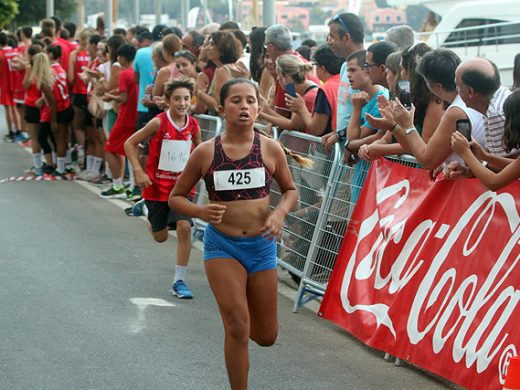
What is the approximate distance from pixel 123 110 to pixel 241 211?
9313 millimetres

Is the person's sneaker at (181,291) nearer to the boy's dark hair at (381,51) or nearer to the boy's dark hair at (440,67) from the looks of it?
the boy's dark hair at (381,51)

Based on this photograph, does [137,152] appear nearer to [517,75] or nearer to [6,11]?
A: [517,75]

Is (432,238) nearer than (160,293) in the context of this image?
Yes

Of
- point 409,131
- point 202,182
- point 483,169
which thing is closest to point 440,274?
point 483,169

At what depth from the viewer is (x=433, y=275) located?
6.95 meters

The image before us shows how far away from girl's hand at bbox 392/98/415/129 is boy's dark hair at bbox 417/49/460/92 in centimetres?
25

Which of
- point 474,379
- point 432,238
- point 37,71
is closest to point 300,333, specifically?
point 432,238

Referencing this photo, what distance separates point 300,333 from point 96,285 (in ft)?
6.95

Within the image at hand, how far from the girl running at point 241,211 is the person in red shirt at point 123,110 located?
29.4ft

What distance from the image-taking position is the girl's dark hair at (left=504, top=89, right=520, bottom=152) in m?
6.12

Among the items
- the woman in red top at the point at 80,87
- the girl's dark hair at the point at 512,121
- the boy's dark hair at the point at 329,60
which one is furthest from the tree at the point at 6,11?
the girl's dark hair at the point at 512,121

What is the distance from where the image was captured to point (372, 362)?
7.32 metres

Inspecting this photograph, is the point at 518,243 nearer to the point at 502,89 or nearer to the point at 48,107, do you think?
the point at 502,89

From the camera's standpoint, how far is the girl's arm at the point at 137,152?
9.36 meters
